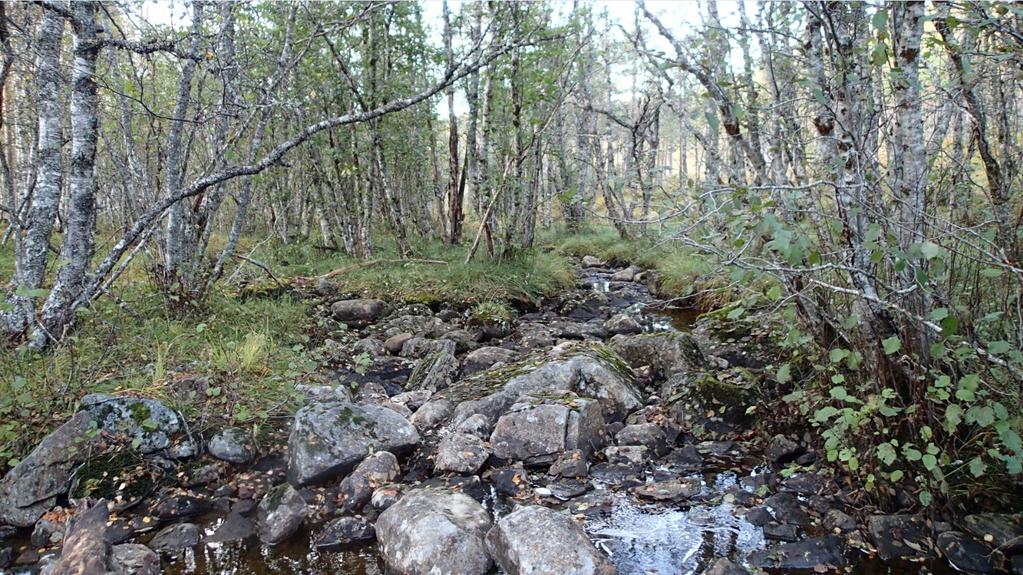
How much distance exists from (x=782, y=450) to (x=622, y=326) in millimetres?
4337

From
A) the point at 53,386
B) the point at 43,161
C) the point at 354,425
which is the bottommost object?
the point at 354,425

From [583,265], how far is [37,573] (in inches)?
579

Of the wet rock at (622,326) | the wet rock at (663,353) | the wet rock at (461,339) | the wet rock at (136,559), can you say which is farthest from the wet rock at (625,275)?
the wet rock at (136,559)

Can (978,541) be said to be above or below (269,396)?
below

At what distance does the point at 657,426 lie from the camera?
4922mm

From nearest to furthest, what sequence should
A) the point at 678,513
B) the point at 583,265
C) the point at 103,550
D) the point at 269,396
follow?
1. the point at 103,550
2. the point at 678,513
3. the point at 269,396
4. the point at 583,265

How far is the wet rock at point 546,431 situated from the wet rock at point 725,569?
160 centimetres

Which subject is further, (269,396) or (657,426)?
(269,396)

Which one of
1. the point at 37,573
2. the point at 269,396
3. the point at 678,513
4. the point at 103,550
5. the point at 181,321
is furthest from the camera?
the point at 181,321

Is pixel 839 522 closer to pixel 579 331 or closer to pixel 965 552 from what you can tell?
pixel 965 552

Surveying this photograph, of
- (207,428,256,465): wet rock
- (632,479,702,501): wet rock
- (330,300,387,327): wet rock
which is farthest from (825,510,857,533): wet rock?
(330,300,387,327): wet rock

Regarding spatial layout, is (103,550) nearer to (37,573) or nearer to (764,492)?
(37,573)

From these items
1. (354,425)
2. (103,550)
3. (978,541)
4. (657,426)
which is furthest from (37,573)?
(978,541)

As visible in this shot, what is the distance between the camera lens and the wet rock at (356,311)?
920cm
